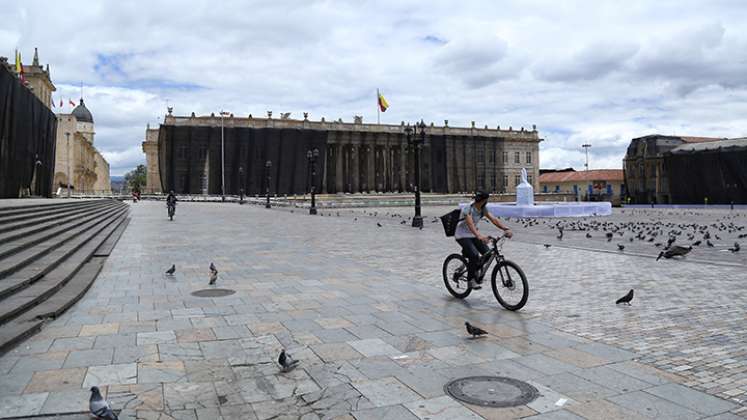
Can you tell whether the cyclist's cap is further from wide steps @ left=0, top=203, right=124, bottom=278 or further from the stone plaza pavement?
wide steps @ left=0, top=203, right=124, bottom=278

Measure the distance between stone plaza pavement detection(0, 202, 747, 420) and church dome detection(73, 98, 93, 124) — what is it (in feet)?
388

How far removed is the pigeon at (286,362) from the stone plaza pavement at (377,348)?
106 millimetres

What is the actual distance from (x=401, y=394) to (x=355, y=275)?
209 inches

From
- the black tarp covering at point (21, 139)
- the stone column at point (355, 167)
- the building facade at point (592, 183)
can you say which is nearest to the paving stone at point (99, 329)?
the black tarp covering at point (21, 139)

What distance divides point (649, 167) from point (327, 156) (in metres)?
43.7

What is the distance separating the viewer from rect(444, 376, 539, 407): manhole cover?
12.3ft

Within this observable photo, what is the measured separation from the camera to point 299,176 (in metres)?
67.6

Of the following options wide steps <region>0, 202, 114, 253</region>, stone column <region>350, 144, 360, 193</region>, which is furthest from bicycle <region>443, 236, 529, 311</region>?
stone column <region>350, 144, 360, 193</region>

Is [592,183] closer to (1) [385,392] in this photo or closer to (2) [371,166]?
(2) [371,166]

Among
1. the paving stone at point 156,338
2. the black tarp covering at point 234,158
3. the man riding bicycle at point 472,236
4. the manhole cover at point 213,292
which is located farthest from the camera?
the black tarp covering at point 234,158

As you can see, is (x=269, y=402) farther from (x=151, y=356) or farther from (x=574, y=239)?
(x=574, y=239)

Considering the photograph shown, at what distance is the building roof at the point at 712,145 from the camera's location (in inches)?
2500

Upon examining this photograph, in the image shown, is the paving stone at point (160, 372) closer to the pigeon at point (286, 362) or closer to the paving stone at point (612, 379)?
the pigeon at point (286, 362)

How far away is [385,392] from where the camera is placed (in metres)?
3.94
